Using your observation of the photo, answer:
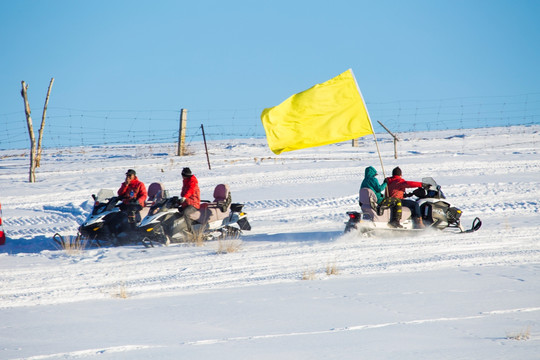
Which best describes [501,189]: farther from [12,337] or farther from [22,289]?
[12,337]

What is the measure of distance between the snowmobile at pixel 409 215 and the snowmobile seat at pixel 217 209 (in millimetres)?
2466

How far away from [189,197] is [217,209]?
67 cm

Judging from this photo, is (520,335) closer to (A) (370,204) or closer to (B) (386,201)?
(A) (370,204)

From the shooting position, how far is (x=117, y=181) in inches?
816

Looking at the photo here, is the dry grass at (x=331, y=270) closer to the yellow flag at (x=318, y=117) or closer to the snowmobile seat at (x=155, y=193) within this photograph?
the yellow flag at (x=318, y=117)

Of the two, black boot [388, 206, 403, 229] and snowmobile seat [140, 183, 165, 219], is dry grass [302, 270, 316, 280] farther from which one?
snowmobile seat [140, 183, 165, 219]

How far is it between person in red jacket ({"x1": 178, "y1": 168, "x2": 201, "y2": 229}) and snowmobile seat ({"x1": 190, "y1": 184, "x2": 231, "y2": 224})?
0.16 m

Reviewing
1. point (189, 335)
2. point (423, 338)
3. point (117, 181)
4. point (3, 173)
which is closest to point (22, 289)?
point (189, 335)

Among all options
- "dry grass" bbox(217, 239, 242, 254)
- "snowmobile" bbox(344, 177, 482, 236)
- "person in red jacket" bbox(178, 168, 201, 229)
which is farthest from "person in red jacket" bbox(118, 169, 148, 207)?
"snowmobile" bbox(344, 177, 482, 236)

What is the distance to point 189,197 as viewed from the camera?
43.5 feet

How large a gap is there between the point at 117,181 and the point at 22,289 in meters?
12.3

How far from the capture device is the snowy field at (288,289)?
5281 millimetres

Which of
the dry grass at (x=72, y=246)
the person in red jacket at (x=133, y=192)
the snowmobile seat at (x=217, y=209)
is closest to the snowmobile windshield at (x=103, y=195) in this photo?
the person in red jacket at (x=133, y=192)

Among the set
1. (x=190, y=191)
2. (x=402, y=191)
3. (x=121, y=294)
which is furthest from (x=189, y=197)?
(x=121, y=294)
